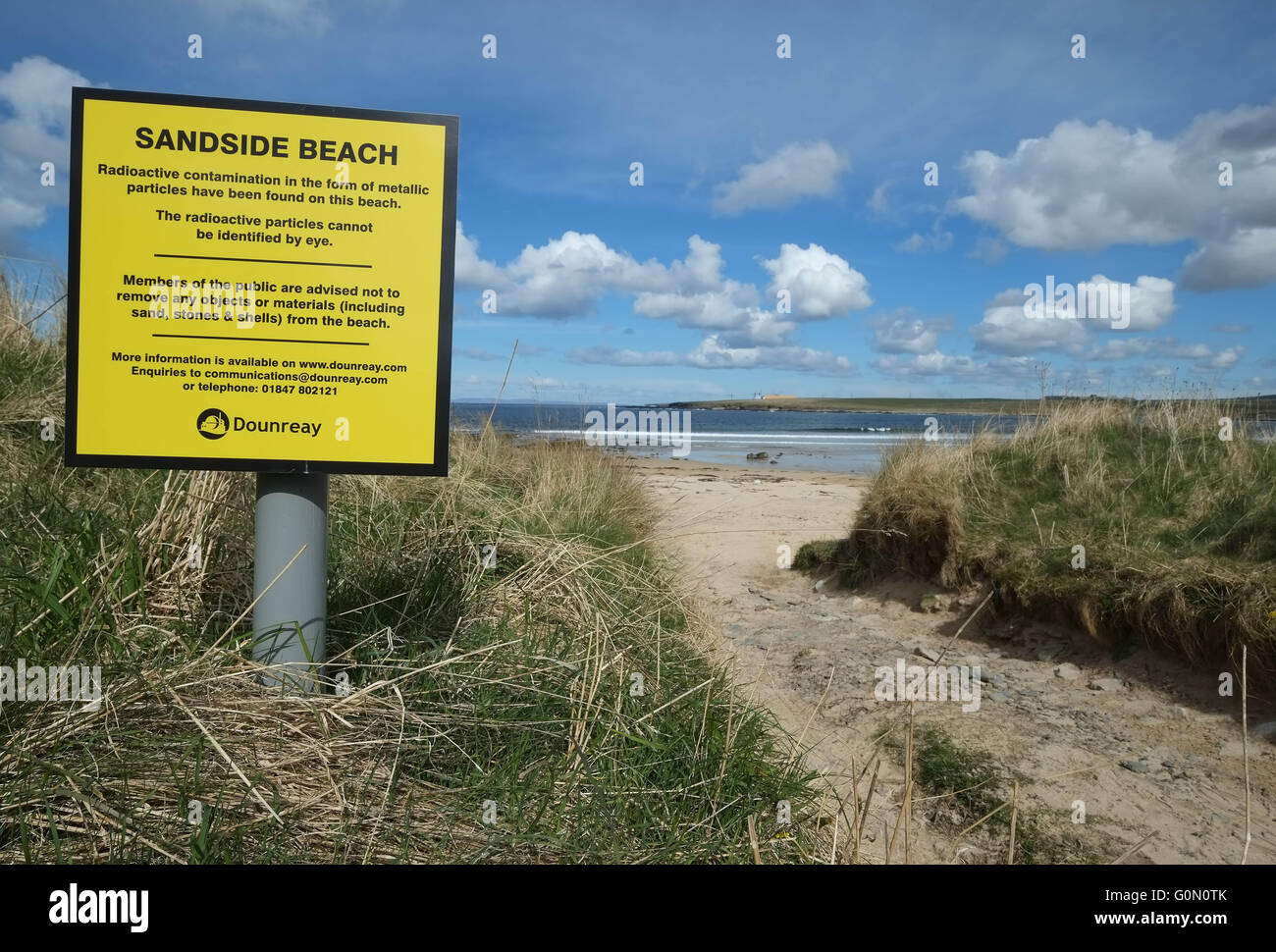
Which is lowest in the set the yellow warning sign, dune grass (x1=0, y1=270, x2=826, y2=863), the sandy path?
the sandy path

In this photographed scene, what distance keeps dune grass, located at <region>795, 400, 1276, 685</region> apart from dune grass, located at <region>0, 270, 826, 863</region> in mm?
2586

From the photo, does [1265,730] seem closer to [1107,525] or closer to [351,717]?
[1107,525]

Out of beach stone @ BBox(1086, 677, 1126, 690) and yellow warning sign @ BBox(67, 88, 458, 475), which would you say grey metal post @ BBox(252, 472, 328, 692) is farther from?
beach stone @ BBox(1086, 677, 1126, 690)

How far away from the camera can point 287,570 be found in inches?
116

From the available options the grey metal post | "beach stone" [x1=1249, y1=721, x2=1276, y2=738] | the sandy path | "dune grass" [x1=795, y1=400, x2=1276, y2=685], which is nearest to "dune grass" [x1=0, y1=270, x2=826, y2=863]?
the grey metal post

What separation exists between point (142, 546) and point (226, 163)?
1.67 metres

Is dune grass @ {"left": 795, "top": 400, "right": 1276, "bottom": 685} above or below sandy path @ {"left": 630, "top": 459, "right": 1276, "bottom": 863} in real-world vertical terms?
above

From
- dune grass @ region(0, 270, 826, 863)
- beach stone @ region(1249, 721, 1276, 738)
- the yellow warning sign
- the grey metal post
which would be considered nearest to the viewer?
dune grass @ region(0, 270, 826, 863)

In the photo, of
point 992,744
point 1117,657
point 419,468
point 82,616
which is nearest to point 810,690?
point 992,744

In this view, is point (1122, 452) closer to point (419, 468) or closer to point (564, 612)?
point (564, 612)

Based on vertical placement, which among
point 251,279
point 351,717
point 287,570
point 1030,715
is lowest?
point 1030,715

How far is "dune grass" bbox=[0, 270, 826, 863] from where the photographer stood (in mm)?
2336

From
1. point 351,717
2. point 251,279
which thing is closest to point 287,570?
point 351,717

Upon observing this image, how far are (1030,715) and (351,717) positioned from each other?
195 inches
